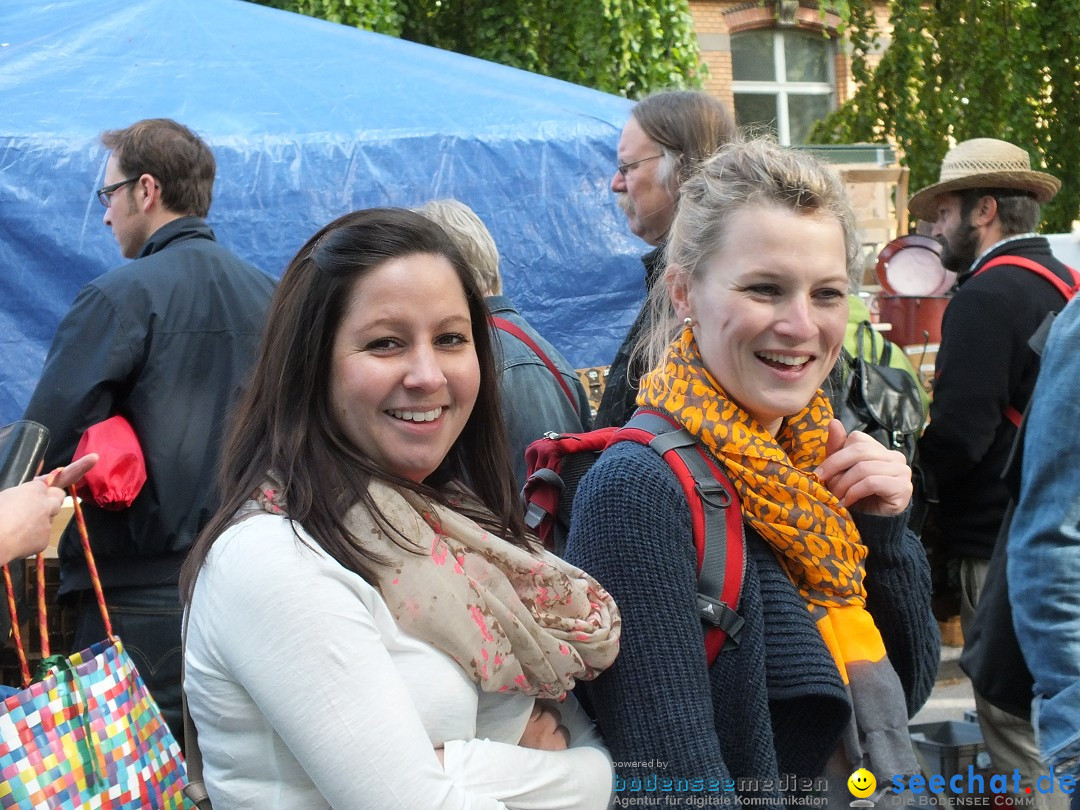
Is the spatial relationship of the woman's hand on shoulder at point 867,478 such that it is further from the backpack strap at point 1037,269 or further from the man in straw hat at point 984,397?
the backpack strap at point 1037,269

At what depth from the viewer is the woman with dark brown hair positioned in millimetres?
1384

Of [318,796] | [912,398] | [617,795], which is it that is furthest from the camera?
[912,398]

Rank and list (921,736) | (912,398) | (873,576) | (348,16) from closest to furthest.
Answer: (873,576) < (912,398) < (921,736) < (348,16)

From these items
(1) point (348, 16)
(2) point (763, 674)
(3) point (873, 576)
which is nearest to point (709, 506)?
(2) point (763, 674)

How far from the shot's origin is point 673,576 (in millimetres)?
1674

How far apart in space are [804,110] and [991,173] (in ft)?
38.2

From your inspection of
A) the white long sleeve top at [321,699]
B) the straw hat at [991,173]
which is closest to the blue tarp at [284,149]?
the straw hat at [991,173]

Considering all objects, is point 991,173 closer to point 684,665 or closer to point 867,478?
point 867,478

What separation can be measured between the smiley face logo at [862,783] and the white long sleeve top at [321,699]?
1.75ft

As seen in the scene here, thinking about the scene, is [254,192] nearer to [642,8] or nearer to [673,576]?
[673,576]

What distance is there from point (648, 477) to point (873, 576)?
1.66ft

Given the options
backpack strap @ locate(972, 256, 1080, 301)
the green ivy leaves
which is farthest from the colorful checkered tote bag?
the green ivy leaves

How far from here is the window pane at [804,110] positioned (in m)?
15.5

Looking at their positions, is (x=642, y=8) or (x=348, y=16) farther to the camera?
(x=642, y=8)
